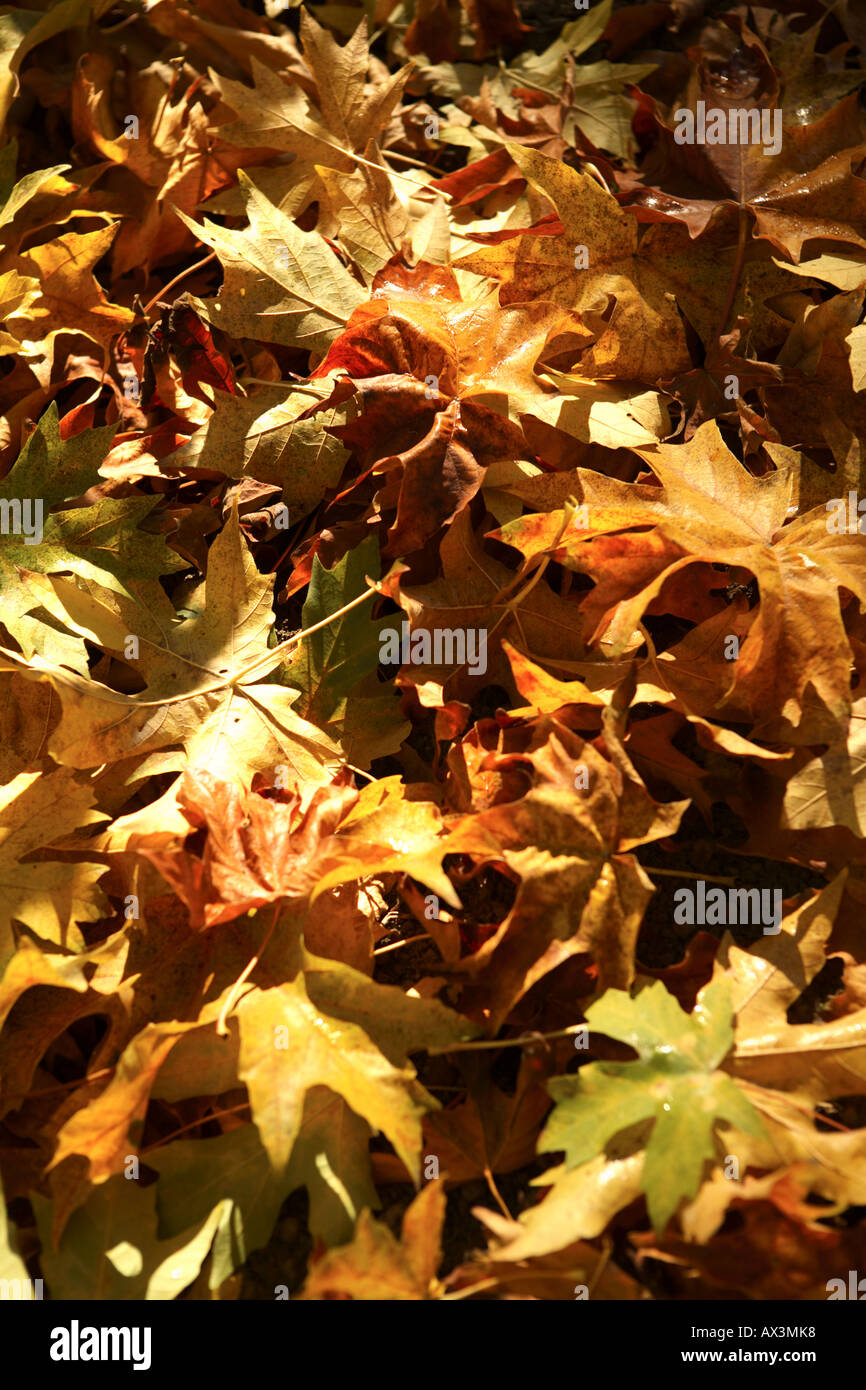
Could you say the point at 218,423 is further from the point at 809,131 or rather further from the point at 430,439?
the point at 809,131

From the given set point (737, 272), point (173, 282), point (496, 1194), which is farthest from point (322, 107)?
point (496, 1194)

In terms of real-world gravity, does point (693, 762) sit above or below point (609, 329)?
below

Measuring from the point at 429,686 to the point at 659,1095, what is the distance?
1.57 ft

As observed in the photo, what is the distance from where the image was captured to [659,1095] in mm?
800

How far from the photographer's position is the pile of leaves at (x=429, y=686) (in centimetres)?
86

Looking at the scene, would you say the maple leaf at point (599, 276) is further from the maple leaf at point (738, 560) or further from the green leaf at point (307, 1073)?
the green leaf at point (307, 1073)

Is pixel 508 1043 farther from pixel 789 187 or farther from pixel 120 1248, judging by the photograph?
pixel 789 187

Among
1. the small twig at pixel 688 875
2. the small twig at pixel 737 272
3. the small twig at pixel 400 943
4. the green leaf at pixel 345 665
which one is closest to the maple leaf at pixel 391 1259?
the small twig at pixel 400 943

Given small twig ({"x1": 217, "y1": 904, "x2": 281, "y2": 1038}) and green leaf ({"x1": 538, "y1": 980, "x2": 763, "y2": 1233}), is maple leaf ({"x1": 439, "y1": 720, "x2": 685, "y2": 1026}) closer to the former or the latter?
green leaf ({"x1": 538, "y1": 980, "x2": 763, "y2": 1233})

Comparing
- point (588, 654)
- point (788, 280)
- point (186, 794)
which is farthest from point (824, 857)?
point (788, 280)

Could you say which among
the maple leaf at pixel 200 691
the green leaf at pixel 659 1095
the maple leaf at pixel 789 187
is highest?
the maple leaf at pixel 789 187

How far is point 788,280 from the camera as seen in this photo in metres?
1.30

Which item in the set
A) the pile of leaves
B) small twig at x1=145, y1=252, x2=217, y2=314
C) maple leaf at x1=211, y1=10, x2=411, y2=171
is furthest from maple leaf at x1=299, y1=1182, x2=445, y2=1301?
maple leaf at x1=211, y1=10, x2=411, y2=171

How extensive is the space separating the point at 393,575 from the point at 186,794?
0.32 metres
